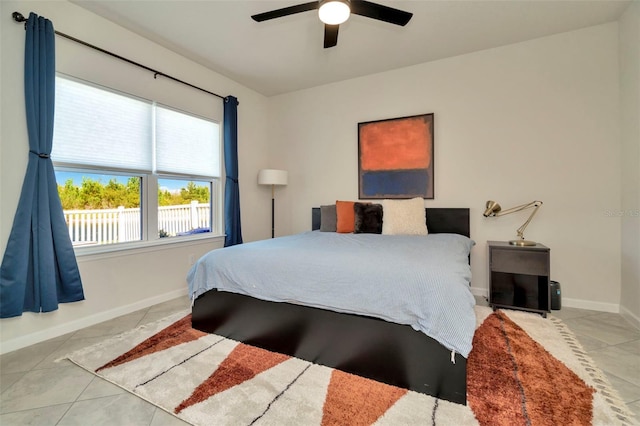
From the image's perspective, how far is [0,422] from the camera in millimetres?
1383

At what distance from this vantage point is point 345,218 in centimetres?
351

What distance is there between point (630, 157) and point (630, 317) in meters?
1.40

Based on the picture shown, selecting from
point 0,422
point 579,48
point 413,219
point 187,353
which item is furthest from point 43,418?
point 579,48

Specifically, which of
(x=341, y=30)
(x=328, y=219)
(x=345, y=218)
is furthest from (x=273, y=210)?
(x=341, y=30)

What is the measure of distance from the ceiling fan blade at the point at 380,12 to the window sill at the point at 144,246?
285 cm

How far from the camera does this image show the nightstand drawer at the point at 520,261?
8.64ft

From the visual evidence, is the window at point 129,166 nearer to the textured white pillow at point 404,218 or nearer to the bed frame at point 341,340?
the bed frame at point 341,340

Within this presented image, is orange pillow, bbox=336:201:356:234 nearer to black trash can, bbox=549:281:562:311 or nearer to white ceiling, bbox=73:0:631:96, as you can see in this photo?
white ceiling, bbox=73:0:631:96

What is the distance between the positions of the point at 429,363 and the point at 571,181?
8.69 feet

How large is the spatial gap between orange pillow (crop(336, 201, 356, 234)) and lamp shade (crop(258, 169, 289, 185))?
1.05m

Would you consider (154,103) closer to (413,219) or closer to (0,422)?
(0,422)

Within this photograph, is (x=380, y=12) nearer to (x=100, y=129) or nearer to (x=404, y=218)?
(x=404, y=218)

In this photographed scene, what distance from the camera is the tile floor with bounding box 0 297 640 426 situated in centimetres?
142

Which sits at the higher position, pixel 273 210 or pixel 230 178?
pixel 230 178
